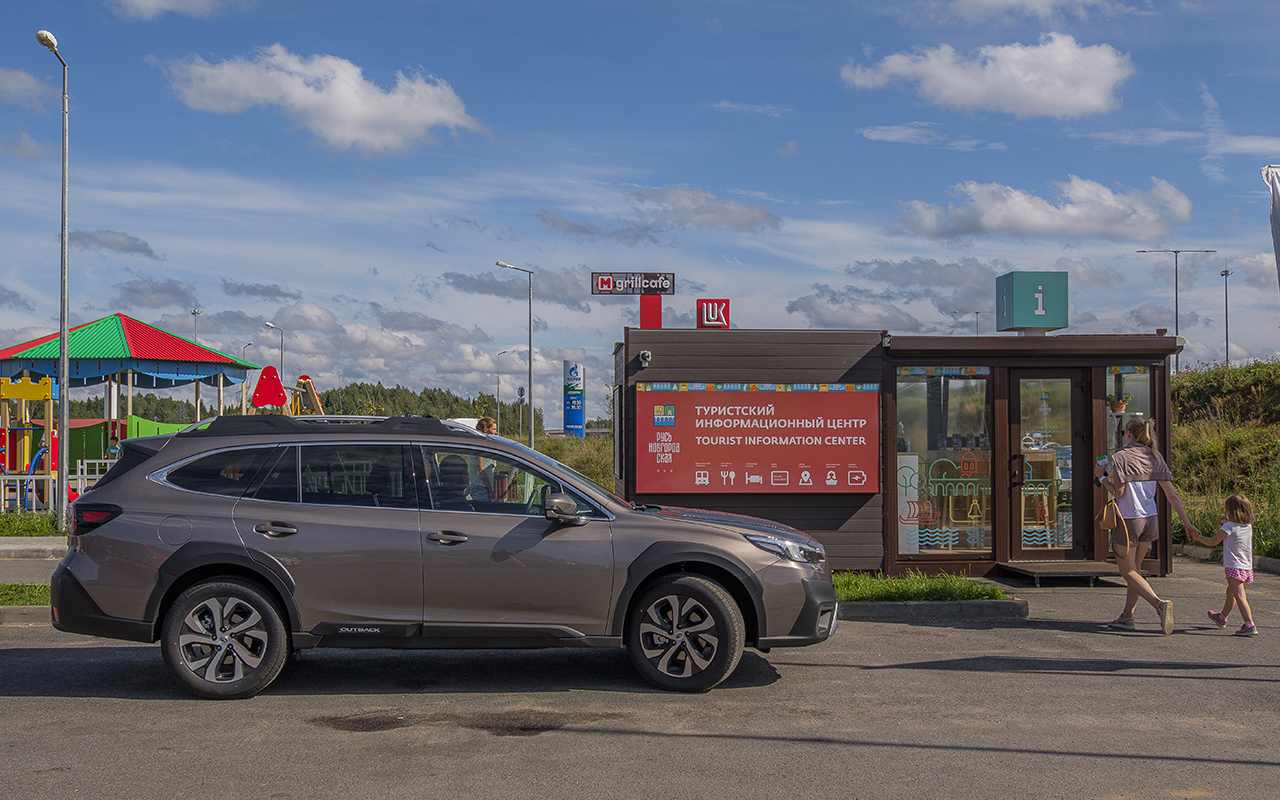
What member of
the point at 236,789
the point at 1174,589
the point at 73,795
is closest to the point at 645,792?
the point at 236,789

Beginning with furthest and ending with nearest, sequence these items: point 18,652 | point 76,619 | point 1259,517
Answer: point 1259,517 < point 18,652 < point 76,619

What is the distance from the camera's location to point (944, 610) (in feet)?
30.8

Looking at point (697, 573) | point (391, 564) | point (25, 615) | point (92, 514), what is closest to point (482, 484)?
point (391, 564)

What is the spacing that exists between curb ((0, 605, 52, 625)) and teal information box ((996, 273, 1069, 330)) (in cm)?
1100

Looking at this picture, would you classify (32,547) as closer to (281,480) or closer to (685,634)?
(281,480)

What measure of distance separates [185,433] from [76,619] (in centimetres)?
135

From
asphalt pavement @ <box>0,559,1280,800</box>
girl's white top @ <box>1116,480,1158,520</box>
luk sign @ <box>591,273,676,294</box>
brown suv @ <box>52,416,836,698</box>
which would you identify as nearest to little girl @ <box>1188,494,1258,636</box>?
asphalt pavement @ <box>0,559,1280,800</box>

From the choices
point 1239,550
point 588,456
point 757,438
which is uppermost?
point 757,438

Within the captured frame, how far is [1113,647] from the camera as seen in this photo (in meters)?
8.06

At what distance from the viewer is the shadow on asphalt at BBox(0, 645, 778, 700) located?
663 cm

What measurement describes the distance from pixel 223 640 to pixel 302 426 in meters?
1.48

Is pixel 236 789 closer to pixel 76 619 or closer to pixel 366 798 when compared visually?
pixel 366 798

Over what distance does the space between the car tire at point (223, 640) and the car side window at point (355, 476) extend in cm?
76

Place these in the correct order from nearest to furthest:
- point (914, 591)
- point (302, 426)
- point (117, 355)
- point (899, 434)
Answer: point (302, 426) → point (914, 591) → point (899, 434) → point (117, 355)
